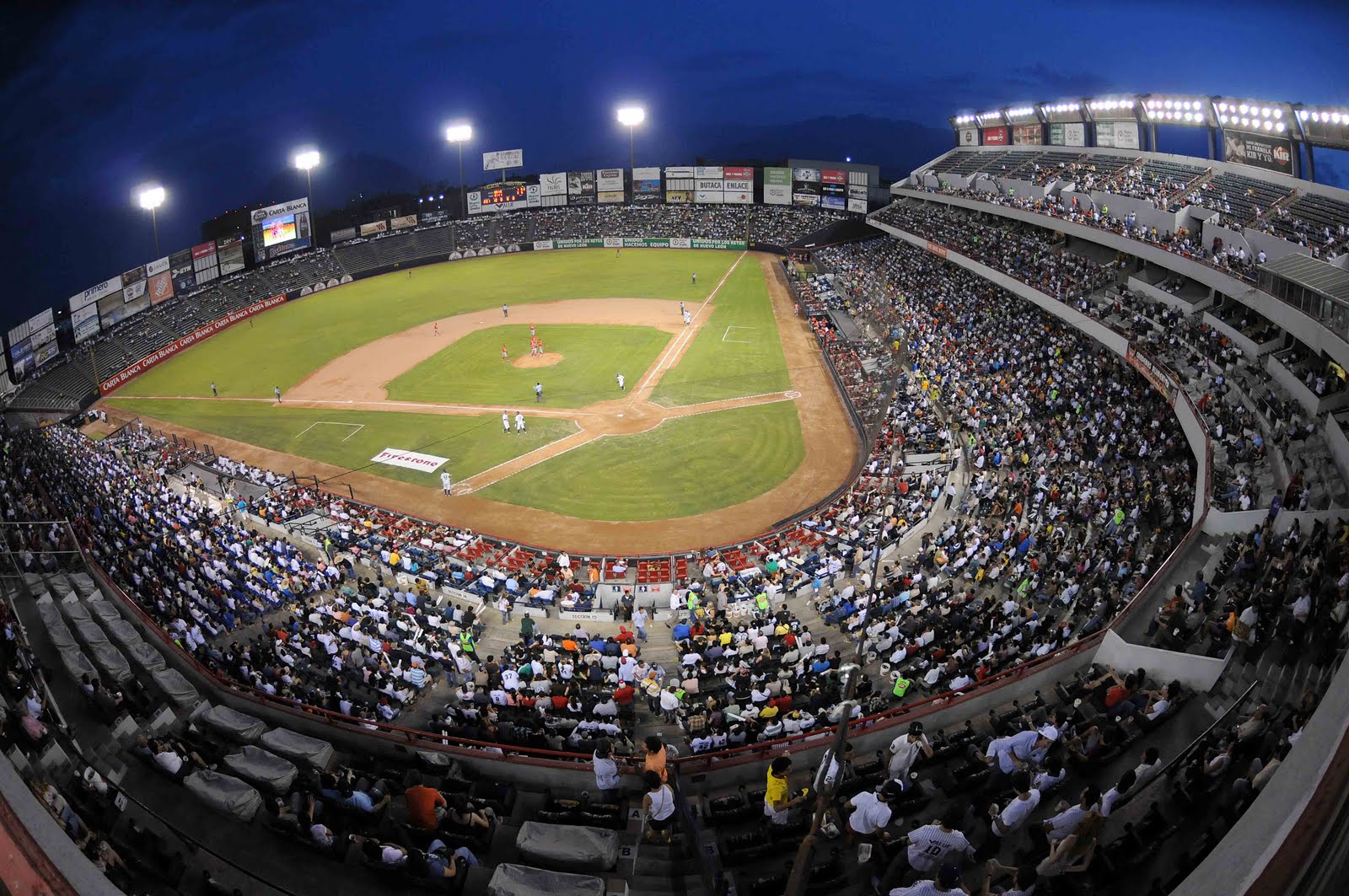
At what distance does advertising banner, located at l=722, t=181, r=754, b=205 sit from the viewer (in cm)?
8675

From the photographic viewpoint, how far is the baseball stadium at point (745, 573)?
32.5 feet

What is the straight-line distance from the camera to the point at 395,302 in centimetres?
6500

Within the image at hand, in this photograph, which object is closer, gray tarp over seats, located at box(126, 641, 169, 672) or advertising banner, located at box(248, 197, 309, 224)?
gray tarp over seats, located at box(126, 641, 169, 672)

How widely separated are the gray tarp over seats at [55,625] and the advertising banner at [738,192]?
79.5 m

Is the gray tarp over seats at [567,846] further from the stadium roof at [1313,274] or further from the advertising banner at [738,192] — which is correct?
the advertising banner at [738,192]

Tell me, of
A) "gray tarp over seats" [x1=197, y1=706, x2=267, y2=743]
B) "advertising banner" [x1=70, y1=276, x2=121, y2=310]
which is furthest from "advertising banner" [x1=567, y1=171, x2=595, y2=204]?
"gray tarp over seats" [x1=197, y1=706, x2=267, y2=743]

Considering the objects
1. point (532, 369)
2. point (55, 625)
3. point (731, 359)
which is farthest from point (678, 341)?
point (55, 625)

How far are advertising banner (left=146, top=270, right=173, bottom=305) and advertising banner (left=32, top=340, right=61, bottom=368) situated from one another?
10.2 meters

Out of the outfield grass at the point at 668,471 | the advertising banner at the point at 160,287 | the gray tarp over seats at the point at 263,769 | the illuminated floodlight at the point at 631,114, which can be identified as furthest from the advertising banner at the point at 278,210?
the gray tarp over seats at the point at 263,769

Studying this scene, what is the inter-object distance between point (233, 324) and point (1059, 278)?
58761 millimetres

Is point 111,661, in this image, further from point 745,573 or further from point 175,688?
point 745,573

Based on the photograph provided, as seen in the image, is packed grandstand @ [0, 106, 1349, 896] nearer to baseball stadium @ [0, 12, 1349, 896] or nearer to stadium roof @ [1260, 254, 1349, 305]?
baseball stadium @ [0, 12, 1349, 896]

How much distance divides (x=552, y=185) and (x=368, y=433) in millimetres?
58257

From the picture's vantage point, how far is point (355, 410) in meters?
41.9
